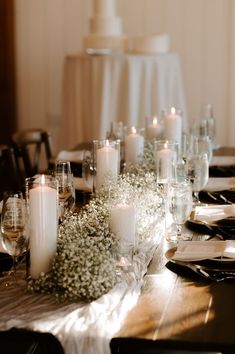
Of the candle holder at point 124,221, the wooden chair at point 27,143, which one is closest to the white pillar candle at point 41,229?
the candle holder at point 124,221

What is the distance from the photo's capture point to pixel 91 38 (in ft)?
19.1

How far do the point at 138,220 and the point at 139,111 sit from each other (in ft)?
11.7

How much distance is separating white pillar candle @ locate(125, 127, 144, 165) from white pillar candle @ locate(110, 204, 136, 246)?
3.95 feet

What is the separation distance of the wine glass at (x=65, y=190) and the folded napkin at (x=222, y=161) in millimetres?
1256

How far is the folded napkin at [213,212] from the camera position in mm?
2470

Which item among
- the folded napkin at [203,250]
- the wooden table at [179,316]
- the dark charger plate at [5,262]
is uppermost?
the folded napkin at [203,250]

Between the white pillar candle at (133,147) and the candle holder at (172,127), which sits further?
Result: the candle holder at (172,127)

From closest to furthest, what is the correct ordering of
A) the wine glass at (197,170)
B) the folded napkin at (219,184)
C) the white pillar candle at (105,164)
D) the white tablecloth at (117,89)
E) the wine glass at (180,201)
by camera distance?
the wine glass at (180,201), the wine glass at (197,170), the white pillar candle at (105,164), the folded napkin at (219,184), the white tablecloth at (117,89)

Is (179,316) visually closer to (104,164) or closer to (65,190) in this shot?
(65,190)

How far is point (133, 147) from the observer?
3.20 meters

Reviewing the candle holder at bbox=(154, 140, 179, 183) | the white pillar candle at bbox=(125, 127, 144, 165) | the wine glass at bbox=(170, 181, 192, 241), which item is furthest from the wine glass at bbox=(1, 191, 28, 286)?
the white pillar candle at bbox=(125, 127, 144, 165)

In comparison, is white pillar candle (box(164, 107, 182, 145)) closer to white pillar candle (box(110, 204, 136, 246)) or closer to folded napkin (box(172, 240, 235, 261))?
folded napkin (box(172, 240, 235, 261))

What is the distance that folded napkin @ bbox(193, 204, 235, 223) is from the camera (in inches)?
97.3

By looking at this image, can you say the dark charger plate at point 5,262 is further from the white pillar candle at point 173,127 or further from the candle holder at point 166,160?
the white pillar candle at point 173,127
